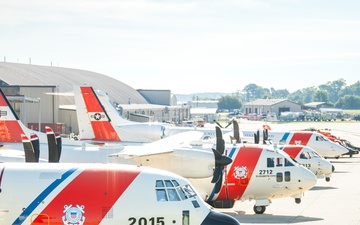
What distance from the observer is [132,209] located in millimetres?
19875

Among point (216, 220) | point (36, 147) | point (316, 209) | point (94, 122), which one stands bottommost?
point (316, 209)

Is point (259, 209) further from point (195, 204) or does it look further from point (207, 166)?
point (195, 204)

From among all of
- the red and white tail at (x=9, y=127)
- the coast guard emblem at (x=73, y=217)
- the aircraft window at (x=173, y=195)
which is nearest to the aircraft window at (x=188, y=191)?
the aircraft window at (x=173, y=195)

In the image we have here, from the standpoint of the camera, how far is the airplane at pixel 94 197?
19.7m

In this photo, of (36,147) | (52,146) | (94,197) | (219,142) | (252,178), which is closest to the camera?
(94,197)

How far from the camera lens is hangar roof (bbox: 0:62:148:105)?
9394cm

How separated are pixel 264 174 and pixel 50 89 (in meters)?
50.0

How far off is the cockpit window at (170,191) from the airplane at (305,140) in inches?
1364

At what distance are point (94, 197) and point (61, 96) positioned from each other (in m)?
76.4

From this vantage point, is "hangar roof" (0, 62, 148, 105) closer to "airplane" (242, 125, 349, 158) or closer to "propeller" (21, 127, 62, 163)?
"airplane" (242, 125, 349, 158)

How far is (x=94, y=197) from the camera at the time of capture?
19844mm

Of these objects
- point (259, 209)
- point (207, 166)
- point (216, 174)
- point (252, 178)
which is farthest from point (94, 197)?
point (259, 209)

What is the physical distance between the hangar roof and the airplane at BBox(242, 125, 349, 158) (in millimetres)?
41226

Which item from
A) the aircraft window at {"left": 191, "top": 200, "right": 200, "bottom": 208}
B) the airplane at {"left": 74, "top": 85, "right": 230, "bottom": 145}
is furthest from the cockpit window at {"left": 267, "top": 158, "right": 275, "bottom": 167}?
the airplane at {"left": 74, "top": 85, "right": 230, "bottom": 145}
